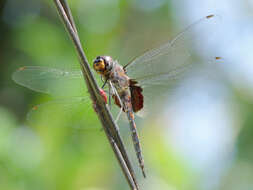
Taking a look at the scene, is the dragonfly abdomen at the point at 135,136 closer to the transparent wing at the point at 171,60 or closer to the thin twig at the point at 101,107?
the transparent wing at the point at 171,60

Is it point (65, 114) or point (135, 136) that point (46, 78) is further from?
point (135, 136)

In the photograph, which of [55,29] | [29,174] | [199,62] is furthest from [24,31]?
[199,62]

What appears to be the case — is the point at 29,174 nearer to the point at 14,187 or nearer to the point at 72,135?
the point at 14,187

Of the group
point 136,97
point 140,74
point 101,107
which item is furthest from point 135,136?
point 101,107

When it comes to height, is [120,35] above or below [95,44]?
below

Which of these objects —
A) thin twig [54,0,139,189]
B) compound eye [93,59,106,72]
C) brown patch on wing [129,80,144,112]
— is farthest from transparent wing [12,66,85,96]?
thin twig [54,0,139,189]

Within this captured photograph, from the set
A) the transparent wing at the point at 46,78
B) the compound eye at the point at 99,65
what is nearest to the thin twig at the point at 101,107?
the compound eye at the point at 99,65
